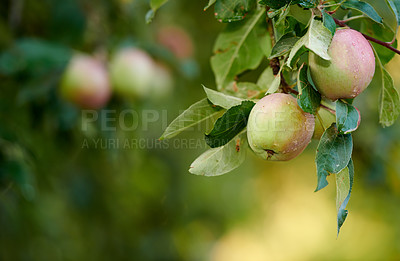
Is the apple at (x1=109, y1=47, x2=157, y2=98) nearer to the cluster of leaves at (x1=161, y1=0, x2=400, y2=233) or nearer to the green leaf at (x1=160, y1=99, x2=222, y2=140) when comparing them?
the cluster of leaves at (x1=161, y1=0, x2=400, y2=233)

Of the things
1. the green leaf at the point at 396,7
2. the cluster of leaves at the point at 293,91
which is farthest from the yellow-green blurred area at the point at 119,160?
the green leaf at the point at 396,7

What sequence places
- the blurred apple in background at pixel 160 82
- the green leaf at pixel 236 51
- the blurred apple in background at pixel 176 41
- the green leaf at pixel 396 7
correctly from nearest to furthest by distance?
the green leaf at pixel 396 7, the green leaf at pixel 236 51, the blurred apple in background at pixel 160 82, the blurred apple in background at pixel 176 41

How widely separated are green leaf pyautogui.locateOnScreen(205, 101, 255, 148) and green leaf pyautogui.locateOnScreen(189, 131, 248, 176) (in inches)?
0.6

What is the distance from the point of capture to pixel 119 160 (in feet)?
6.76

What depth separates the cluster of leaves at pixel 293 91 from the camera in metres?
0.61

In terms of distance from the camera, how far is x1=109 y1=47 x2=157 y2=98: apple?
1527 mm

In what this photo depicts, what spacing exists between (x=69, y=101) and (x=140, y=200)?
4.27 ft

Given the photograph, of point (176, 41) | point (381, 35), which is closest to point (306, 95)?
point (381, 35)

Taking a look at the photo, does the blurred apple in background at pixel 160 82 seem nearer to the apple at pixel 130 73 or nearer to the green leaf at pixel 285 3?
the apple at pixel 130 73

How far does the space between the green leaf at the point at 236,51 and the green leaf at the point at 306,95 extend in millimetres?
277

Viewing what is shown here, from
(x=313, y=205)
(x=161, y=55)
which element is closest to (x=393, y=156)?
(x=161, y=55)

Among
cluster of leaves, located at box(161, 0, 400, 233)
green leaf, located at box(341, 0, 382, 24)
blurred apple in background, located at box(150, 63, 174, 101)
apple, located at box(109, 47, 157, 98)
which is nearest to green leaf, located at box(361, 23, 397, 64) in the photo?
cluster of leaves, located at box(161, 0, 400, 233)

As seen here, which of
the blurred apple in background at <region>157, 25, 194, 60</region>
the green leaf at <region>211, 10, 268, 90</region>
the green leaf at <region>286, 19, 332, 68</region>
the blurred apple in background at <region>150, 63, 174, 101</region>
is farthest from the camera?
the blurred apple in background at <region>157, 25, 194, 60</region>

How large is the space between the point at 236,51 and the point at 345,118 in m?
0.36
